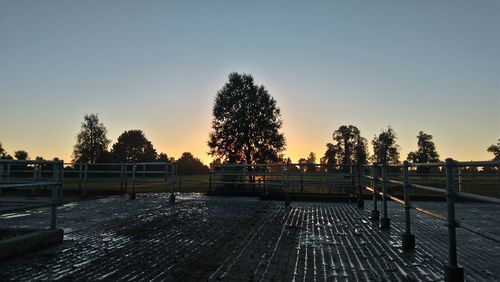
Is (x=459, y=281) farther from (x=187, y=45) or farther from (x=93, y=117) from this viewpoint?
(x=93, y=117)

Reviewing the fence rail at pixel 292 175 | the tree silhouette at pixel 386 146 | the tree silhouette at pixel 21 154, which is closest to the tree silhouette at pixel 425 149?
the tree silhouette at pixel 386 146

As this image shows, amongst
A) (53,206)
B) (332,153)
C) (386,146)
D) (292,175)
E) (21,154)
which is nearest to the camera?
(53,206)

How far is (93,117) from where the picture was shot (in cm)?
6512

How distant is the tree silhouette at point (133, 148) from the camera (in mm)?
78812

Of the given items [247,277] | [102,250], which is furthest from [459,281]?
[102,250]

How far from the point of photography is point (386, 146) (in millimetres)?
80625

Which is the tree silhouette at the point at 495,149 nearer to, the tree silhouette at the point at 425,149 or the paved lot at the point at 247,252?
the tree silhouette at the point at 425,149

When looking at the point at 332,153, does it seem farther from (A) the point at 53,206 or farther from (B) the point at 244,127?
(A) the point at 53,206

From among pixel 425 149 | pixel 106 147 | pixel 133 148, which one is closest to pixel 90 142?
pixel 106 147

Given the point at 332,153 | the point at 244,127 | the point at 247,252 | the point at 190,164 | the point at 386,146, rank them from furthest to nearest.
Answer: the point at 190,164 < the point at 332,153 < the point at 386,146 < the point at 244,127 < the point at 247,252

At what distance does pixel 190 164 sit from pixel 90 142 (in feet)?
123

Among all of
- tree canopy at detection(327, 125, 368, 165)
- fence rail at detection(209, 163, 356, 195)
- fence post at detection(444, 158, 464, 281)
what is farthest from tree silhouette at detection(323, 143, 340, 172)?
fence post at detection(444, 158, 464, 281)

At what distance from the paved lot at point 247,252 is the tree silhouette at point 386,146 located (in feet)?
256

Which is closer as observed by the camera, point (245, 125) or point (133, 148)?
point (245, 125)
